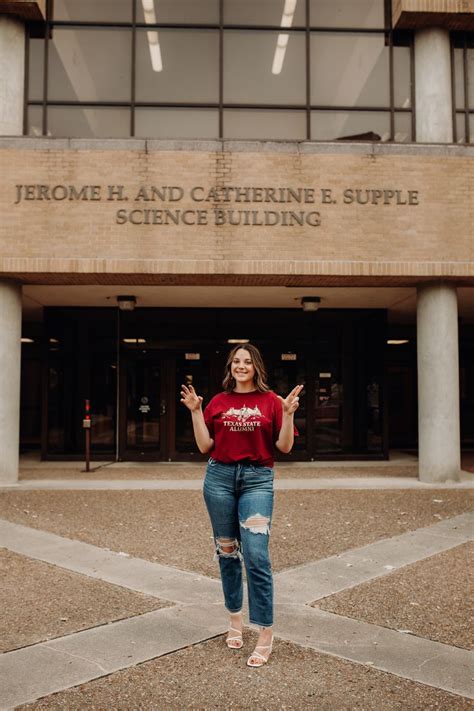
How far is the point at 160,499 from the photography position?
1010 cm

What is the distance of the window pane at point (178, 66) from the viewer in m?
12.3

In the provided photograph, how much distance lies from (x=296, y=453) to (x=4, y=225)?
8.17m

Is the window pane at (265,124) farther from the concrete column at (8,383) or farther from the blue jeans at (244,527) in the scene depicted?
the blue jeans at (244,527)

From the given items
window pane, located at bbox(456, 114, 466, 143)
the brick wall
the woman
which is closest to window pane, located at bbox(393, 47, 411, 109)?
window pane, located at bbox(456, 114, 466, 143)

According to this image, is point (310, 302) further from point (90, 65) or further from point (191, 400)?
point (191, 400)

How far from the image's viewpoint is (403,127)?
12.5 metres

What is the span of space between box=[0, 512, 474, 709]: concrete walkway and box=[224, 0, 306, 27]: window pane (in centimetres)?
1035

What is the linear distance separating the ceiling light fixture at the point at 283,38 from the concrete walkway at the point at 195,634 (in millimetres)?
9627

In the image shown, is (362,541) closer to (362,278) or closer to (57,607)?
(57,607)

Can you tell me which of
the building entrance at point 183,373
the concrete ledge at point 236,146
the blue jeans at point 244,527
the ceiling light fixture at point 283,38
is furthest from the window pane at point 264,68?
the blue jeans at point 244,527

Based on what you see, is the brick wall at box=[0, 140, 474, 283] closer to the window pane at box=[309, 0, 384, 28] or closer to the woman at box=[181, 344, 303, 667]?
the window pane at box=[309, 0, 384, 28]

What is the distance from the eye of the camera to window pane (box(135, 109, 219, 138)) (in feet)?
40.1

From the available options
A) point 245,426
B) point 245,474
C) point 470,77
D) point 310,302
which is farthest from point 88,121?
point 245,474

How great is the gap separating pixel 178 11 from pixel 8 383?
778 centimetres
